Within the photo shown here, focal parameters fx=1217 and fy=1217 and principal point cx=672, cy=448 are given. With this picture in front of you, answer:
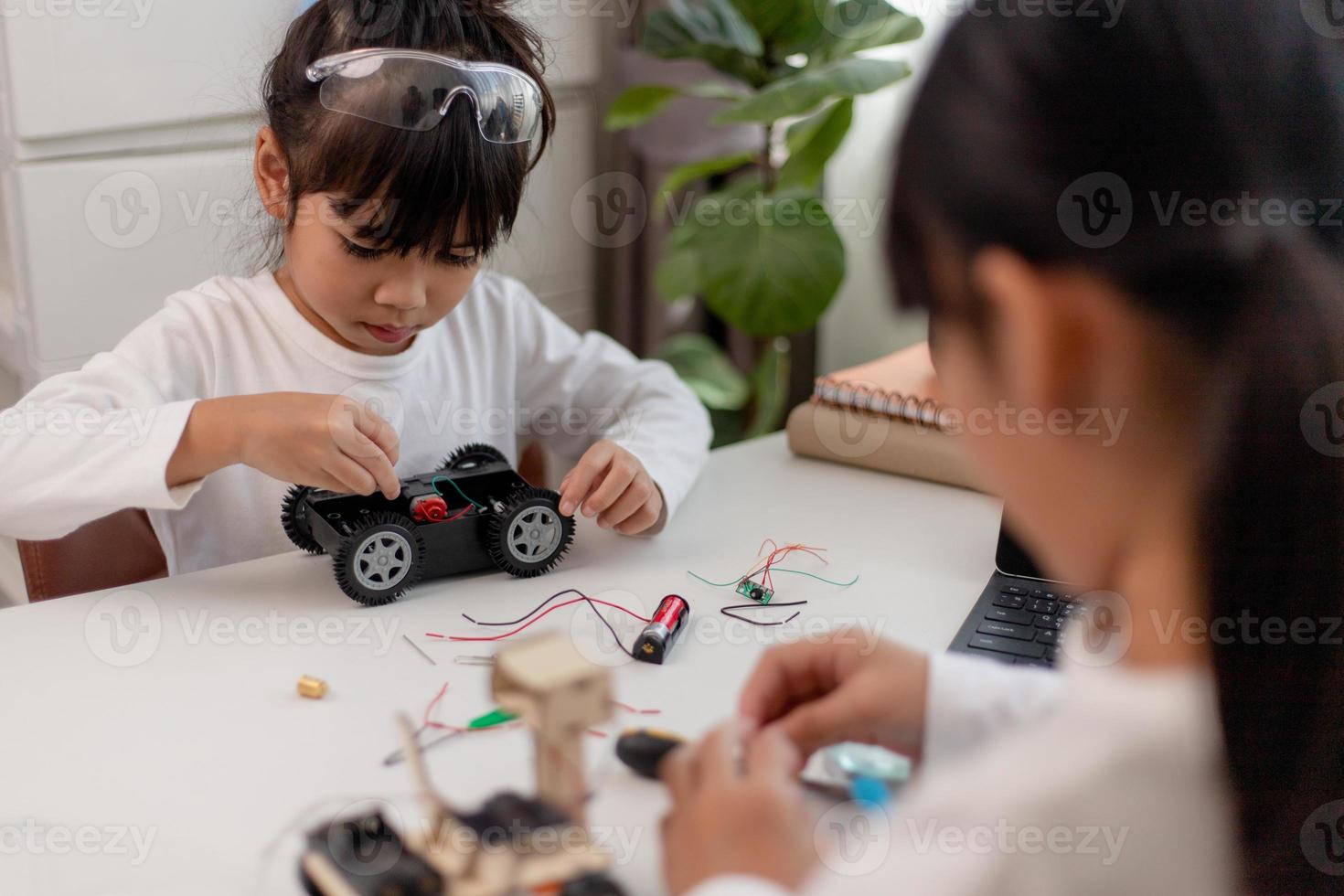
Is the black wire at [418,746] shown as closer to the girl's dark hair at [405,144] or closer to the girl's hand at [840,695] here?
the girl's hand at [840,695]

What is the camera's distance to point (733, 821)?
1.77ft

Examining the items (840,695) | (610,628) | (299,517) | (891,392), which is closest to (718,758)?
(840,695)

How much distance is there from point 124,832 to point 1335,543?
24.7 inches

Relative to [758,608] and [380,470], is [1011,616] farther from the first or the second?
[380,470]

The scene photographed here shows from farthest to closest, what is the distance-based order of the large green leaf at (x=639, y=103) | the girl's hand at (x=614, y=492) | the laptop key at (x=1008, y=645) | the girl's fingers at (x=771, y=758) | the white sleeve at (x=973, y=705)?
the large green leaf at (x=639, y=103) < the girl's hand at (x=614, y=492) < the laptop key at (x=1008, y=645) < the white sleeve at (x=973, y=705) < the girl's fingers at (x=771, y=758)

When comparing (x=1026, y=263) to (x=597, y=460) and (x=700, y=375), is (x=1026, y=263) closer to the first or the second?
(x=597, y=460)

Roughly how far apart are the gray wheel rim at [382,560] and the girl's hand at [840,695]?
0.36m

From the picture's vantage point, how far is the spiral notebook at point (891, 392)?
1.26 metres

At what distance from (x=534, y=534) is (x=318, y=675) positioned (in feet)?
0.72

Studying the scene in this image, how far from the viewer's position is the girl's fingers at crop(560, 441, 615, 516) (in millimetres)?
1045

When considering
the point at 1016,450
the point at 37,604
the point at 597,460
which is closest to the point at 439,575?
the point at 597,460

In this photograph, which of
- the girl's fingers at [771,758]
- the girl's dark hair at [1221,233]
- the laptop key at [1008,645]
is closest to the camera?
the girl's dark hair at [1221,233]

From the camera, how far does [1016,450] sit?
52 cm

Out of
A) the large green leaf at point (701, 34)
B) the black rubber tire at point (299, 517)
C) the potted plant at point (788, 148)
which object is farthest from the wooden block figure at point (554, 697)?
the large green leaf at point (701, 34)
